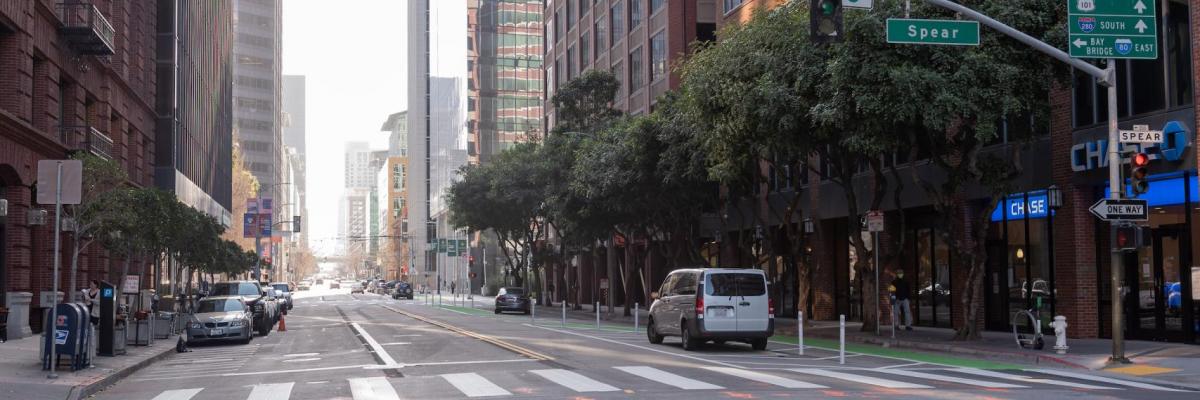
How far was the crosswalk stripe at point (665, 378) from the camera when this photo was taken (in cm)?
1534

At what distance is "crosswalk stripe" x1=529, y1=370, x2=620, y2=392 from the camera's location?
15.0m

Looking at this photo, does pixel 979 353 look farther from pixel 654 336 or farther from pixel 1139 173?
pixel 654 336

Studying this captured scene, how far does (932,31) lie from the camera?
16812 millimetres

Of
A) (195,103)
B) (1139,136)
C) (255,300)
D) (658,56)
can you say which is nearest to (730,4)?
(658,56)

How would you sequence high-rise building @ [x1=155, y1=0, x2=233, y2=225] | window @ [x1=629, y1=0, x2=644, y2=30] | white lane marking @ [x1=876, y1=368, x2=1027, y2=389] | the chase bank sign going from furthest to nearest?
window @ [x1=629, y1=0, x2=644, y2=30] → high-rise building @ [x1=155, y1=0, x2=233, y2=225] → the chase bank sign → white lane marking @ [x1=876, y1=368, x2=1027, y2=389]

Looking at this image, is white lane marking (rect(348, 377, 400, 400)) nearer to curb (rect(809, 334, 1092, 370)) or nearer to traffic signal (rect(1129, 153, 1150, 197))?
curb (rect(809, 334, 1092, 370))

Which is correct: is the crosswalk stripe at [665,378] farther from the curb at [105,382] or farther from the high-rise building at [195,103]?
the high-rise building at [195,103]

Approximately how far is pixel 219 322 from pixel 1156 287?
2253cm

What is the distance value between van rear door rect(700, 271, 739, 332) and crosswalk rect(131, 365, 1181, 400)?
15.1ft

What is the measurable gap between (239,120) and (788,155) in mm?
131293

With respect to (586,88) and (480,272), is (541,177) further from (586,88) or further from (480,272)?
(480,272)

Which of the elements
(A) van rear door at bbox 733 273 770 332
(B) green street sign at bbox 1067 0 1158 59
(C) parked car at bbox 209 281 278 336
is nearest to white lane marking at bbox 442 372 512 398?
(A) van rear door at bbox 733 273 770 332

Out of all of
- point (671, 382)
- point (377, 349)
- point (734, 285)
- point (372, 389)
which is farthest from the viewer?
point (377, 349)

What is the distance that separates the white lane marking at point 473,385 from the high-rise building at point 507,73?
100482mm
